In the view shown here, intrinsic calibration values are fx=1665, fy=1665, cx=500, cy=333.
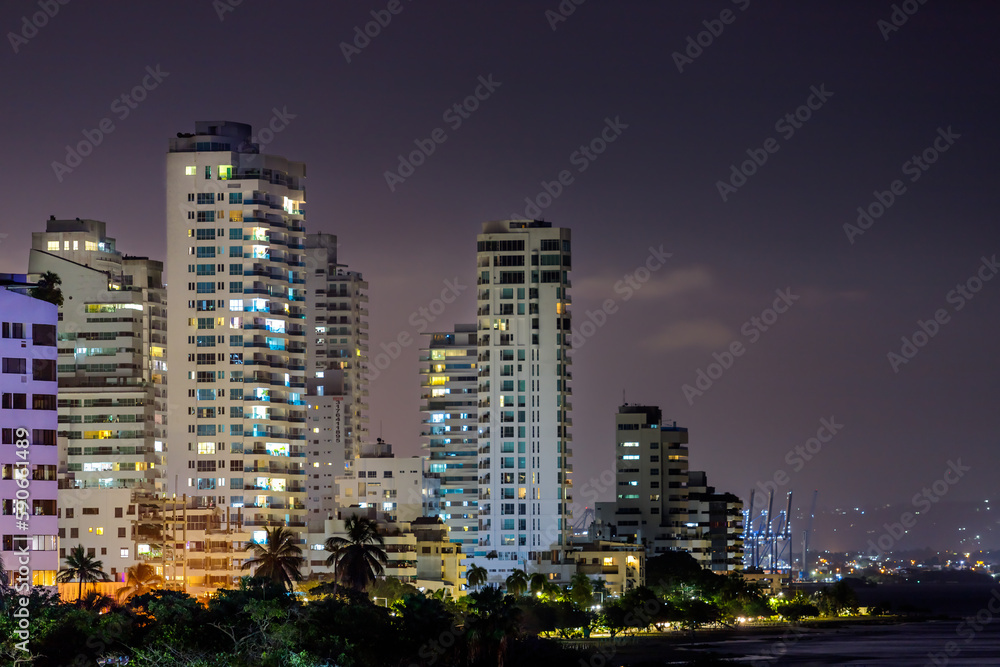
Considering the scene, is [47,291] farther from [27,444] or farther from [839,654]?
[839,654]

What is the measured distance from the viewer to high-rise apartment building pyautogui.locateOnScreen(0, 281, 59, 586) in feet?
374

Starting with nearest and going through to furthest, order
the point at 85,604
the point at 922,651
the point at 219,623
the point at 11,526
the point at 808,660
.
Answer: the point at 219,623 < the point at 11,526 < the point at 85,604 < the point at 808,660 < the point at 922,651

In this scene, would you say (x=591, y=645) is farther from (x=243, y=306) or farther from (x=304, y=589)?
(x=243, y=306)

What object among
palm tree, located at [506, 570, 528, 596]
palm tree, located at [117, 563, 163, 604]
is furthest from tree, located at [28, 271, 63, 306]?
palm tree, located at [506, 570, 528, 596]

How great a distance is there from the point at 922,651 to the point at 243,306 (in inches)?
3520

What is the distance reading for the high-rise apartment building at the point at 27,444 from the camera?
4483 inches

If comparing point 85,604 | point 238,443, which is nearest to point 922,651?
point 238,443

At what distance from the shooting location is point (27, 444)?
376 feet

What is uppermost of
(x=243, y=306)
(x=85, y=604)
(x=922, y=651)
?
(x=243, y=306)

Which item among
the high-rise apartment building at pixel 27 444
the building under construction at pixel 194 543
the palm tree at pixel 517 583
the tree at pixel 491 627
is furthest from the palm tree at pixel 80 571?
the tree at pixel 491 627

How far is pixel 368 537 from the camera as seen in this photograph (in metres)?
178

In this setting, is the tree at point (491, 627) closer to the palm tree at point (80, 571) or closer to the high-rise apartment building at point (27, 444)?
the high-rise apartment building at point (27, 444)

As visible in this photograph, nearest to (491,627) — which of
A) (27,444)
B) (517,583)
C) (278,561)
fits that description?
(27,444)

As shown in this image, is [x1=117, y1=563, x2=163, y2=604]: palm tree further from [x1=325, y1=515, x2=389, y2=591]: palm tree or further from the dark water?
the dark water
